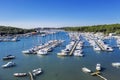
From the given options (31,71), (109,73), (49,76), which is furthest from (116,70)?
(31,71)

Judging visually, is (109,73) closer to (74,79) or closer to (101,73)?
(101,73)

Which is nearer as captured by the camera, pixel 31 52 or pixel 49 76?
pixel 49 76

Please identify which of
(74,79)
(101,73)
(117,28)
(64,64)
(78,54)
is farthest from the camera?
(117,28)

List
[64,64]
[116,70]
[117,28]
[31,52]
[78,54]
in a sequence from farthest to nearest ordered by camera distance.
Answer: [117,28]
[31,52]
[78,54]
[64,64]
[116,70]

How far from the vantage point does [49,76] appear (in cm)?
3438

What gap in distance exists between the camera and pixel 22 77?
33.8 metres

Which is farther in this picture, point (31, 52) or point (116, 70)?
point (31, 52)

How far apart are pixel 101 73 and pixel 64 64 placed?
10006 mm

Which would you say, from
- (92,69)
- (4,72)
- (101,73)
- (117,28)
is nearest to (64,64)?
(92,69)

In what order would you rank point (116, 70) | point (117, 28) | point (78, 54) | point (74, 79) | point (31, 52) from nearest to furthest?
point (74, 79), point (116, 70), point (78, 54), point (31, 52), point (117, 28)

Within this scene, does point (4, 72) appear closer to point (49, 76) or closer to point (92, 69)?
point (49, 76)

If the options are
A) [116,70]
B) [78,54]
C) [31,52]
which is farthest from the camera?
[31,52]

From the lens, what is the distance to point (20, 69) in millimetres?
39250

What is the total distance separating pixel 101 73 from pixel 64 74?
21.5 ft
